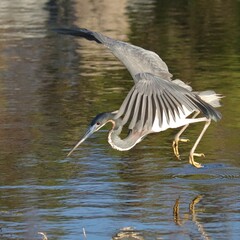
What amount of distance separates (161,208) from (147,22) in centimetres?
1365

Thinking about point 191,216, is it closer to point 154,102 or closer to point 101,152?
point 154,102

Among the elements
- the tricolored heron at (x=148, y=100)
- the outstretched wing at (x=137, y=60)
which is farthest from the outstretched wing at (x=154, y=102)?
the outstretched wing at (x=137, y=60)

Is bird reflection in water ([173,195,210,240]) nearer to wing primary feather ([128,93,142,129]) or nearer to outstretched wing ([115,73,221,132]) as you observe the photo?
outstretched wing ([115,73,221,132])

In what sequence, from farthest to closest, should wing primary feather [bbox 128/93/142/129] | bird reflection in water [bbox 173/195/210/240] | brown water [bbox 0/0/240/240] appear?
brown water [bbox 0/0/240/240] → bird reflection in water [bbox 173/195/210/240] → wing primary feather [bbox 128/93/142/129]

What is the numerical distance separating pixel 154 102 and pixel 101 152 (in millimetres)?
3303

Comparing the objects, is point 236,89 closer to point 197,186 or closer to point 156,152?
point 156,152

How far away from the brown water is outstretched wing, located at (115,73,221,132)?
0.90 m

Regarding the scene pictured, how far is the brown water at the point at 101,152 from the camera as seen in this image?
7.99m

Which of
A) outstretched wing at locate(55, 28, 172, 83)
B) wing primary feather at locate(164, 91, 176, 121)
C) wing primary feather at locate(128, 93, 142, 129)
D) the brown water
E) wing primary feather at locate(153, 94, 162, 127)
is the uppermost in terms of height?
wing primary feather at locate(128, 93, 142, 129)

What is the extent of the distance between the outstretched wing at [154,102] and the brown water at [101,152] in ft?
2.97

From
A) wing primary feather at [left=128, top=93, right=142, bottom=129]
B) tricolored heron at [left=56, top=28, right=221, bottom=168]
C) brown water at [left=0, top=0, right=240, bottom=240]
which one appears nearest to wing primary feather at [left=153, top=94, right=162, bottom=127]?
tricolored heron at [left=56, top=28, right=221, bottom=168]

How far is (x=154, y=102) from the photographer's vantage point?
7.21 metres

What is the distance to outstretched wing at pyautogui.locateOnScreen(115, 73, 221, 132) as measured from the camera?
7.00 metres

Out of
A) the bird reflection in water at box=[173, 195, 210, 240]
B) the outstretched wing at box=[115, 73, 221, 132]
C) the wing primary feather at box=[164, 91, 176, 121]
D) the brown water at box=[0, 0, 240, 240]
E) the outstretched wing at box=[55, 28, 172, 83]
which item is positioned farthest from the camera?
the outstretched wing at box=[55, 28, 172, 83]
